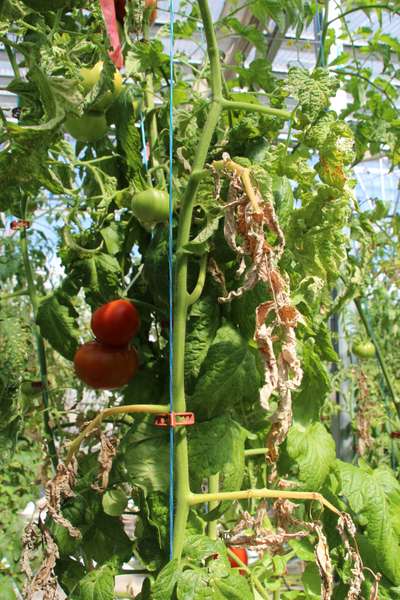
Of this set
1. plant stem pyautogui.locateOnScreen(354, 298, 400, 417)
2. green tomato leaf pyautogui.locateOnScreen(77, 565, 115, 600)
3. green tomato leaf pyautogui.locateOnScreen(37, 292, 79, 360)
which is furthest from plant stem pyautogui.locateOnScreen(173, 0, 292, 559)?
plant stem pyautogui.locateOnScreen(354, 298, 400, 417)

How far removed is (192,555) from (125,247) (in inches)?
20.5

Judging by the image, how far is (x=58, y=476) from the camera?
921 mm

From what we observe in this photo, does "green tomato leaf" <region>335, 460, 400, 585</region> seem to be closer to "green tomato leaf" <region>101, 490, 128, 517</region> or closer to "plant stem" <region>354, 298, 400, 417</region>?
"green tomato leaf" <region>101, 490, 128, 517</region>

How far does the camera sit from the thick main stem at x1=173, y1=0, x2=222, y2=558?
87cm

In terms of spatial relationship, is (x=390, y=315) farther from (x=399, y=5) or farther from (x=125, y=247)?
(x=125, y=247)

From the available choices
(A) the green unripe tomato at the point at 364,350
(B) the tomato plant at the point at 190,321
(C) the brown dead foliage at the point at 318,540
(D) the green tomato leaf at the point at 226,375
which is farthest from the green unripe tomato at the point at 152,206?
(A) the green unripe tomato at the point at 364,350

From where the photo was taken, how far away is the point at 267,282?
0.82m

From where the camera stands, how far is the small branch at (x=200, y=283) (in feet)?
2.89

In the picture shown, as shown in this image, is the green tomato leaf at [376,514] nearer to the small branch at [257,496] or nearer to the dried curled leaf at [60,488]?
the small branch at [257,496]

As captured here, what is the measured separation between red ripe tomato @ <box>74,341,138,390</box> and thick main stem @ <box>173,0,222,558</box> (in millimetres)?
168

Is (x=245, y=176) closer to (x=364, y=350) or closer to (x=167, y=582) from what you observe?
(x=167, y=582)

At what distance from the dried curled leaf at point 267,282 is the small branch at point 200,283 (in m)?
0.04

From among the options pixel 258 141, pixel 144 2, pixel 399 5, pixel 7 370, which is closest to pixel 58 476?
pixel 7 370

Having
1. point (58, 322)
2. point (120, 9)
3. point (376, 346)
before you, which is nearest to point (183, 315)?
point (58, 322)
